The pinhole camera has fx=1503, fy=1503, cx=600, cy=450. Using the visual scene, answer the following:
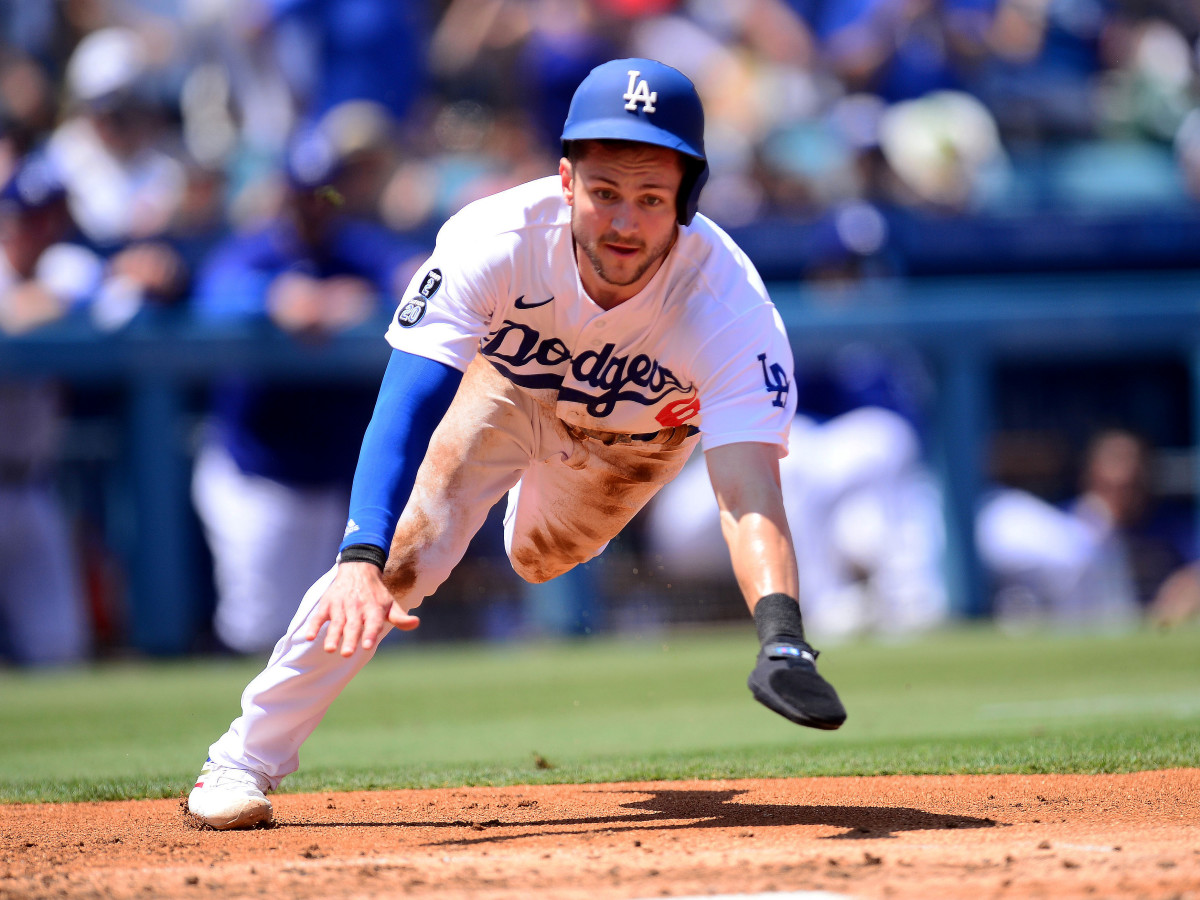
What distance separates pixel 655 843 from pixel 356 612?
0.78 m

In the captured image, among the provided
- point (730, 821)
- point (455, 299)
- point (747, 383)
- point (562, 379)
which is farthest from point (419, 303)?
point (730, 821)

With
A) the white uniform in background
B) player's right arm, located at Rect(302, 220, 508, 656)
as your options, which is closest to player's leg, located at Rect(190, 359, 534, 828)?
player's right arm, located at Rect(302, 220, 508, 656)

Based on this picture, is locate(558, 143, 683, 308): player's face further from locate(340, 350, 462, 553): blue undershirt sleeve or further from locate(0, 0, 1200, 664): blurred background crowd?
locate(0, 0, 1200, 664): blurred background crowd

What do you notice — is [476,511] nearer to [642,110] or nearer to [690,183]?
[690,183]

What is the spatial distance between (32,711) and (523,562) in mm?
3084

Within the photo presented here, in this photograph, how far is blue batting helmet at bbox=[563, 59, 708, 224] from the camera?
320 cm

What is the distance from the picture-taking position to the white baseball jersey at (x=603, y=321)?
132 inches

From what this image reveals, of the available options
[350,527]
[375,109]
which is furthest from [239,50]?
[350,527]

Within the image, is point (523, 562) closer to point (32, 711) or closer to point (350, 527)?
point (350, 527)

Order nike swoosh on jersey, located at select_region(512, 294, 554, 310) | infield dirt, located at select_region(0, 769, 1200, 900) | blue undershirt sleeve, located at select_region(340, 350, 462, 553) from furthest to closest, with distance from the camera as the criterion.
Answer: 1. nike swoosh on jersey, located at select_region(512, 294, 554, 310)
2. blue undershirt sleeve, located at select_region(340, 350, 462, 553)
3. infield dirt, located at select_region(0, 769, 1200, 900)

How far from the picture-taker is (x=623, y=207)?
10.8 ft

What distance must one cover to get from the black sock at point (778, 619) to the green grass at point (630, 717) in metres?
1.35

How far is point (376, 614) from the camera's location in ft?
9.68

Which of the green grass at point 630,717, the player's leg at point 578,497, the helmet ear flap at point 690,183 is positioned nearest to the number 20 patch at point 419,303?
the helmet ear flap at point 690,183
